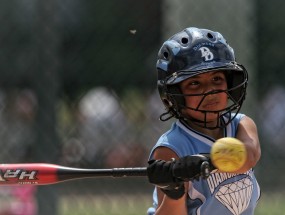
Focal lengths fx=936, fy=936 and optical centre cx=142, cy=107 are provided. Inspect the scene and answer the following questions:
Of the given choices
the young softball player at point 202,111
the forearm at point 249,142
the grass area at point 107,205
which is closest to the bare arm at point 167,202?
the young softball player at point 202,111

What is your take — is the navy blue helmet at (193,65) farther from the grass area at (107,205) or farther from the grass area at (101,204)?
the grass area at (101,204)

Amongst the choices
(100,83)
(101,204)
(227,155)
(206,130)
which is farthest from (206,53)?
(101,204)

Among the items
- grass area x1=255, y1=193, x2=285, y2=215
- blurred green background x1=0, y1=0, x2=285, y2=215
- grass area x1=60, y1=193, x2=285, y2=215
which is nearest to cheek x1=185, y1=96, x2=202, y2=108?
blurred green background x1=0, y1=0, x2=285, y2=215

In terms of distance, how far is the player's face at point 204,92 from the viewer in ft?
13.1

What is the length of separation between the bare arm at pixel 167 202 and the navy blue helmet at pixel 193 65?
→ 21cm

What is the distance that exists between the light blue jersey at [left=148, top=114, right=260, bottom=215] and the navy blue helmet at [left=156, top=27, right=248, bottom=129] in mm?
85

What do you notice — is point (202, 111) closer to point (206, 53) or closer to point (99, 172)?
point (206, 53)

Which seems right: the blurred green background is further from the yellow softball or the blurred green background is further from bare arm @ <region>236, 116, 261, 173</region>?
the yellow softball

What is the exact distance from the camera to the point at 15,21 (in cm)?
663

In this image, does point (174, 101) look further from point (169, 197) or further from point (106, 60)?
point (106, 60)

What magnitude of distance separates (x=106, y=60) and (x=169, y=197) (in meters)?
3.11

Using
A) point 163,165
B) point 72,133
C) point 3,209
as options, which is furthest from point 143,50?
point 163,165

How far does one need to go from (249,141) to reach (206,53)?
0.45 meters

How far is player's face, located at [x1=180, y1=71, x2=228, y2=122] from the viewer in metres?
4.01
